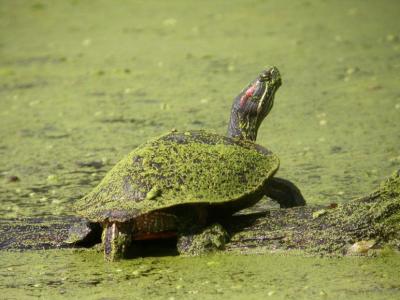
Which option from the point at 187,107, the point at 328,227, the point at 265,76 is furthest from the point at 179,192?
the point at 187,107

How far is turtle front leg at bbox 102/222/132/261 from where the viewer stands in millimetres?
5109

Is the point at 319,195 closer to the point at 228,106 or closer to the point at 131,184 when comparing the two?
the point at 131,184

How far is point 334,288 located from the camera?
4.65 metres

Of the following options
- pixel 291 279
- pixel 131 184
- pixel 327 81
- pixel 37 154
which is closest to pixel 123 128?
pixel 37 154

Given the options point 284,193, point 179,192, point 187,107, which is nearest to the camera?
point 179,192

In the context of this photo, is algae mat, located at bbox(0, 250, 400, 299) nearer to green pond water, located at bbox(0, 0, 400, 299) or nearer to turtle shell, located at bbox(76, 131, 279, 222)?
green pond water, located at bbox(0, 0, 400, 299)

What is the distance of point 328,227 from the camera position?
5059mm

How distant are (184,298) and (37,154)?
359 centimetres

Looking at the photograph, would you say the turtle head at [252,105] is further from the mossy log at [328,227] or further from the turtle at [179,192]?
the mossy log at [328,227]

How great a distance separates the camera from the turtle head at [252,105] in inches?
233

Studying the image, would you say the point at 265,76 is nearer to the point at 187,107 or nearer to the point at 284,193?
the point at 284,193

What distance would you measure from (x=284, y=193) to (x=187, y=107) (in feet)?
12.0

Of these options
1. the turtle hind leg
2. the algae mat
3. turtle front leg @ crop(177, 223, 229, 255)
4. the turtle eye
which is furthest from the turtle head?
the algae mat

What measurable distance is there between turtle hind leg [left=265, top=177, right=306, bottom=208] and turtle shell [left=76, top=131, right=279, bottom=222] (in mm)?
246
